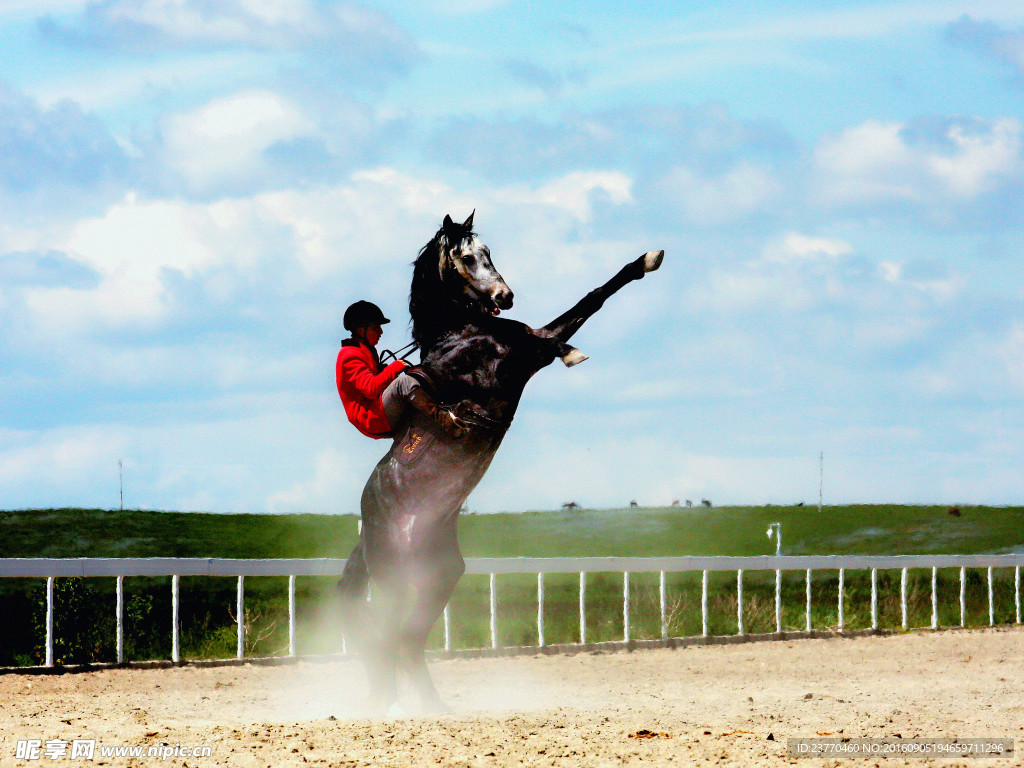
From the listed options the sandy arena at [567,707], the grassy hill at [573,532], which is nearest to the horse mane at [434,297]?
the sandy arena at [567,707]

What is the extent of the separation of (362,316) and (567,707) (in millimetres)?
3119

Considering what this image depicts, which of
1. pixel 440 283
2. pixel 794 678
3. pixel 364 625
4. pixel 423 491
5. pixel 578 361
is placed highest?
pixel 440 283

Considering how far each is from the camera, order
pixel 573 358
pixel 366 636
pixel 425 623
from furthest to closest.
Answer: pixel 366 636 < pixel 425 623 < pixel 573 358

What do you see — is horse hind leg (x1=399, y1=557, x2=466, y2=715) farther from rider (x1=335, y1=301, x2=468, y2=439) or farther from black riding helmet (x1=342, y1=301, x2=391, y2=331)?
black riding helmet (x1=342, y1=301, x2=391, y2=331)

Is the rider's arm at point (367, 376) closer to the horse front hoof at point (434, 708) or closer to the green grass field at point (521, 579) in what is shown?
the horse front hoof at point (434, 708)

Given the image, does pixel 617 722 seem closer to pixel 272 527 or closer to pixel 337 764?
pixel 337 764

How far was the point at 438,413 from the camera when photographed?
802cm

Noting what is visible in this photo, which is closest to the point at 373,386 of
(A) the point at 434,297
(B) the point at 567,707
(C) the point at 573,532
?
(A) the point at 434,297

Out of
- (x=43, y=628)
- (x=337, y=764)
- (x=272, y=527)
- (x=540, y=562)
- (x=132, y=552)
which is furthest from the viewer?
(x=272, y=527)

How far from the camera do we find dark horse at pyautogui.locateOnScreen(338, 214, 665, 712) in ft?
26.2

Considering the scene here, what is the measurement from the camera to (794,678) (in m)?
11.5

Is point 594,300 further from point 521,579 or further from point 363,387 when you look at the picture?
point 521,579

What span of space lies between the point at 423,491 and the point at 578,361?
1340 millimetres

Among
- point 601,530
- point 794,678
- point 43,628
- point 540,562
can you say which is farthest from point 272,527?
point 794,678
